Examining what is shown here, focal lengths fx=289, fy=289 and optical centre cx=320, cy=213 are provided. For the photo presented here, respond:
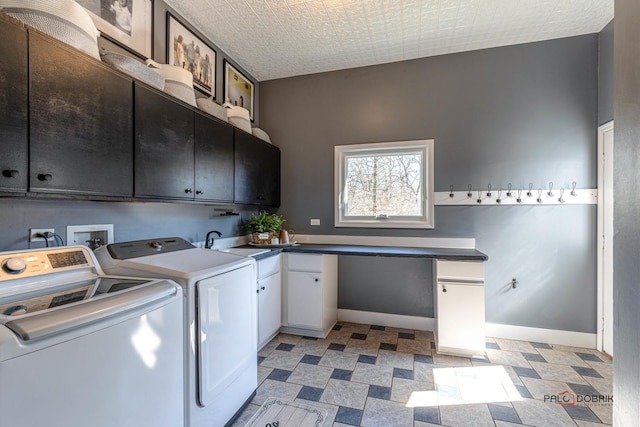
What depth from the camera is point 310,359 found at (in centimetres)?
249

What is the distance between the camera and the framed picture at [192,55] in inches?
95.0

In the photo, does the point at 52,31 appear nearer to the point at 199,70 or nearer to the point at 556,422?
the point at 199,70

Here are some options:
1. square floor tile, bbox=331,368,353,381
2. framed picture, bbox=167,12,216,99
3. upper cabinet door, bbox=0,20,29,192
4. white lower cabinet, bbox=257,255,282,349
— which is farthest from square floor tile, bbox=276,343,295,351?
framed picture, bbox=167,12,216,99

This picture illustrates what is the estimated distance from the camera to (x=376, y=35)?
281 cm

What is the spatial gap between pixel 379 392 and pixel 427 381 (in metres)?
0.41

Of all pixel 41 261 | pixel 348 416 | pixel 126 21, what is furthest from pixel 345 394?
pixel 126 21

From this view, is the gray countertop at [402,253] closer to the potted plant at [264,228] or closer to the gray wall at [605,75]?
the potted plant at [264,228]

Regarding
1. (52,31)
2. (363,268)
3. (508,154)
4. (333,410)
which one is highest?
(52,31)

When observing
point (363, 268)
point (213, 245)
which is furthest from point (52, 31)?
point (363, 268)

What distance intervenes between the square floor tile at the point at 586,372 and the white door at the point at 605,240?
1.54 feet

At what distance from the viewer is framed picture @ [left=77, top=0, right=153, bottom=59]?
1.87m

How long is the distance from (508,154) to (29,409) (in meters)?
3.64

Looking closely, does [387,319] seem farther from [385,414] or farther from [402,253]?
[385,414]

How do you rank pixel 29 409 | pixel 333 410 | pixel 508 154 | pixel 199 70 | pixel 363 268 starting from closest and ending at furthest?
pixel 29 409, pixel 333 410, pixel 199 70, pixel 508 154, pixel 363 268
